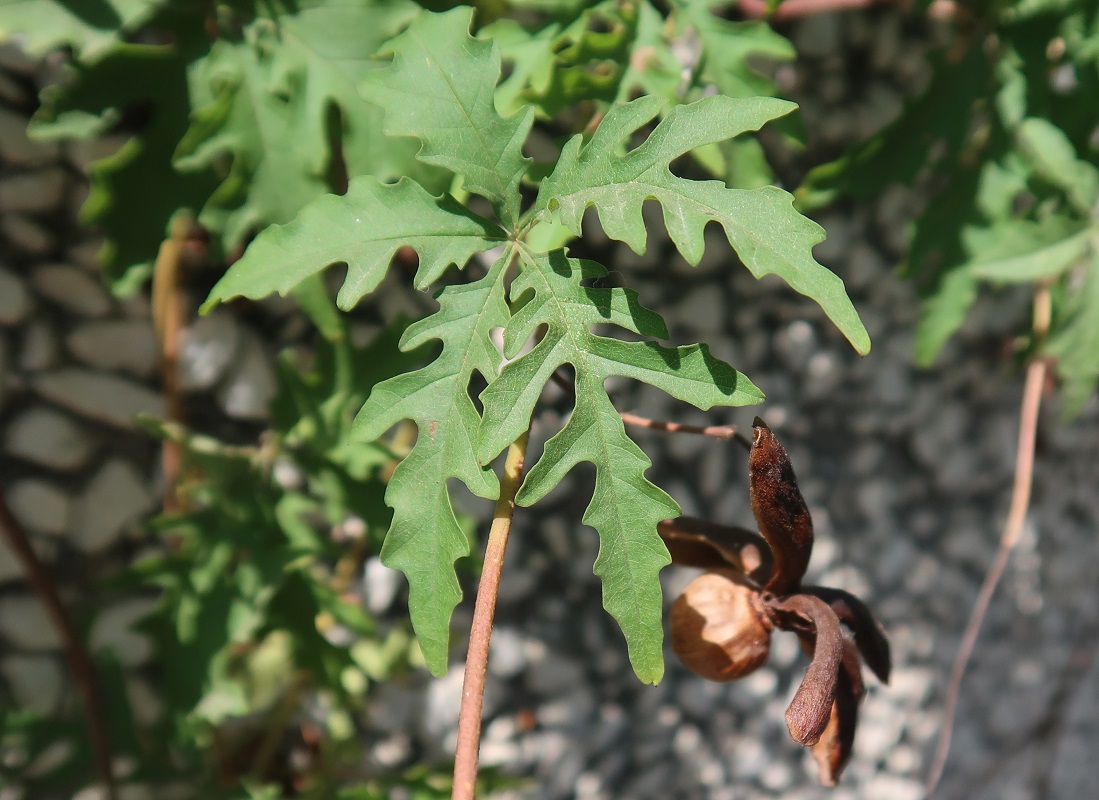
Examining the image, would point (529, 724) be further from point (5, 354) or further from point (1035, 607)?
point (1035, 607)

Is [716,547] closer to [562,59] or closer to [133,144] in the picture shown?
[562,59]

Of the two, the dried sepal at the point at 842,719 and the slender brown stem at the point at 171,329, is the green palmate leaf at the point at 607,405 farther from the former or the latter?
the slender brown stem at the point at 171,329

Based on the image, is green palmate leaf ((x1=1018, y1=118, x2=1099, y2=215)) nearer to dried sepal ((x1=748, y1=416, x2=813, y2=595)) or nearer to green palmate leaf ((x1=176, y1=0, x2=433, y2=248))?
dried sepal ((x1=748, y1=416, x2=813, y2=595))

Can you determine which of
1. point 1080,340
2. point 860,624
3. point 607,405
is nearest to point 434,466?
point 607,405

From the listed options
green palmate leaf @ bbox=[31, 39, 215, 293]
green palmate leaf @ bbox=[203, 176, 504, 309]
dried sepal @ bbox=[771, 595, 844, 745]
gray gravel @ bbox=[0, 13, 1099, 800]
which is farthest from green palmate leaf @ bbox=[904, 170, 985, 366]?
green palmate leaf @ bbox=[31, 39, 215, 293]

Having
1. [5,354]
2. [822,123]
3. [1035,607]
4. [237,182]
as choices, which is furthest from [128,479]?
[1035,607]

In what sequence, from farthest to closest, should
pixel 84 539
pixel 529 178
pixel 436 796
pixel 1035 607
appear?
pixel 1035 607 < pixel 84 539 < pixel 436 796 < pixel 529 178
